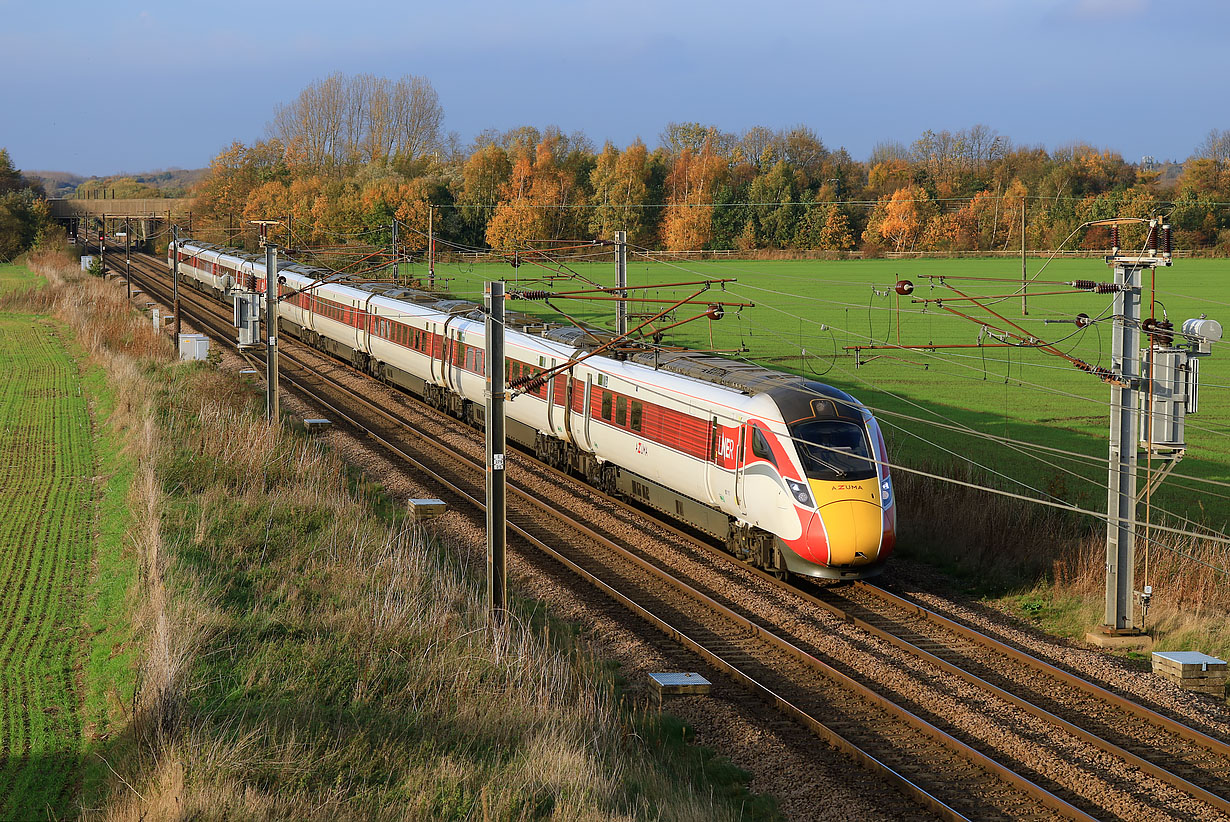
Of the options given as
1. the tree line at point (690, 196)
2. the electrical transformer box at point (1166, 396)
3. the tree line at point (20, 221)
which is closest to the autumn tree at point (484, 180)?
the tree line at point (690, 196)

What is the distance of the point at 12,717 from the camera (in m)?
12.7

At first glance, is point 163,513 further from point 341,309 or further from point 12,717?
point 341,309

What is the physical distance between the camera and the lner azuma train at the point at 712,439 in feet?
55.3

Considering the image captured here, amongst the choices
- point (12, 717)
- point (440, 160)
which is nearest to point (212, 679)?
point (12, 717)

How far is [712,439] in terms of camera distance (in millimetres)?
18938

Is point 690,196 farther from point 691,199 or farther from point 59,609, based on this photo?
point 59,609

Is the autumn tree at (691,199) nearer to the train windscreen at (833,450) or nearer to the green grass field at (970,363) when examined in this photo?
the green grass field at (970,363)

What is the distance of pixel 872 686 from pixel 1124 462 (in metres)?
5.37

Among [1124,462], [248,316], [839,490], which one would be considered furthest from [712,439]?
[248,316]

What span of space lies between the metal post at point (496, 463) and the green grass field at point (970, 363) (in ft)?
21.2

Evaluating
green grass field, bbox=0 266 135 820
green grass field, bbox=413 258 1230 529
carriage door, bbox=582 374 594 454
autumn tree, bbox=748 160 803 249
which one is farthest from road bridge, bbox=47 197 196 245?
carriage door, bbox=582 374 594 454

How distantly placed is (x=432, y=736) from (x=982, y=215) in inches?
4024

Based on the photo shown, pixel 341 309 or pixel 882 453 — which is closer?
pixel 882 453

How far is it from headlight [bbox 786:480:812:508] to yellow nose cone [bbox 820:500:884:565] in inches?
9.6
